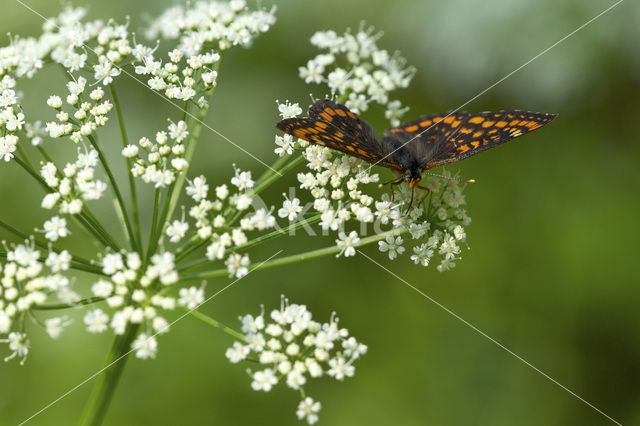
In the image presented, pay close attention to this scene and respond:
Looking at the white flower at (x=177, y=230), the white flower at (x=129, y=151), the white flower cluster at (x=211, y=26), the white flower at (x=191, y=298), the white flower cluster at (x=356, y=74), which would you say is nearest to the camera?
the white flower at (x=191, y=298)

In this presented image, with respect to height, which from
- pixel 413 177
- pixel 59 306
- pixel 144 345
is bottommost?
pixel 144 345

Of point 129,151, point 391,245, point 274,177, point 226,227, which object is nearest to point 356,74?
point 274,177

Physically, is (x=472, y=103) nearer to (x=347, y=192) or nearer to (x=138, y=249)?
(x=347, y=192)

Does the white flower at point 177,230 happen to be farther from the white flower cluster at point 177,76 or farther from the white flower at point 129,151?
the white flower cluster at point 177,76

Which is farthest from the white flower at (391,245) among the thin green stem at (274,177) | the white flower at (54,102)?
the white flower at (54,102)

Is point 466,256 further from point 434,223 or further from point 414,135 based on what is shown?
point 414,135

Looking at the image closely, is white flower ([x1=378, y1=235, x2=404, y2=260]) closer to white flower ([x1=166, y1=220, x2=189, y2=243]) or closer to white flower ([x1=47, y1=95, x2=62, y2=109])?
white flower ([x1=166, y1=220, x2=189, y2=243])

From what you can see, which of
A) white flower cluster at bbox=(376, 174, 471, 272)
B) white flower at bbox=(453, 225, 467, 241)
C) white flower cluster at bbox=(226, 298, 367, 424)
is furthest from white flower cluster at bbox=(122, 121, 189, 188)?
white flower at bbox=(453, 225, 467, 241)
